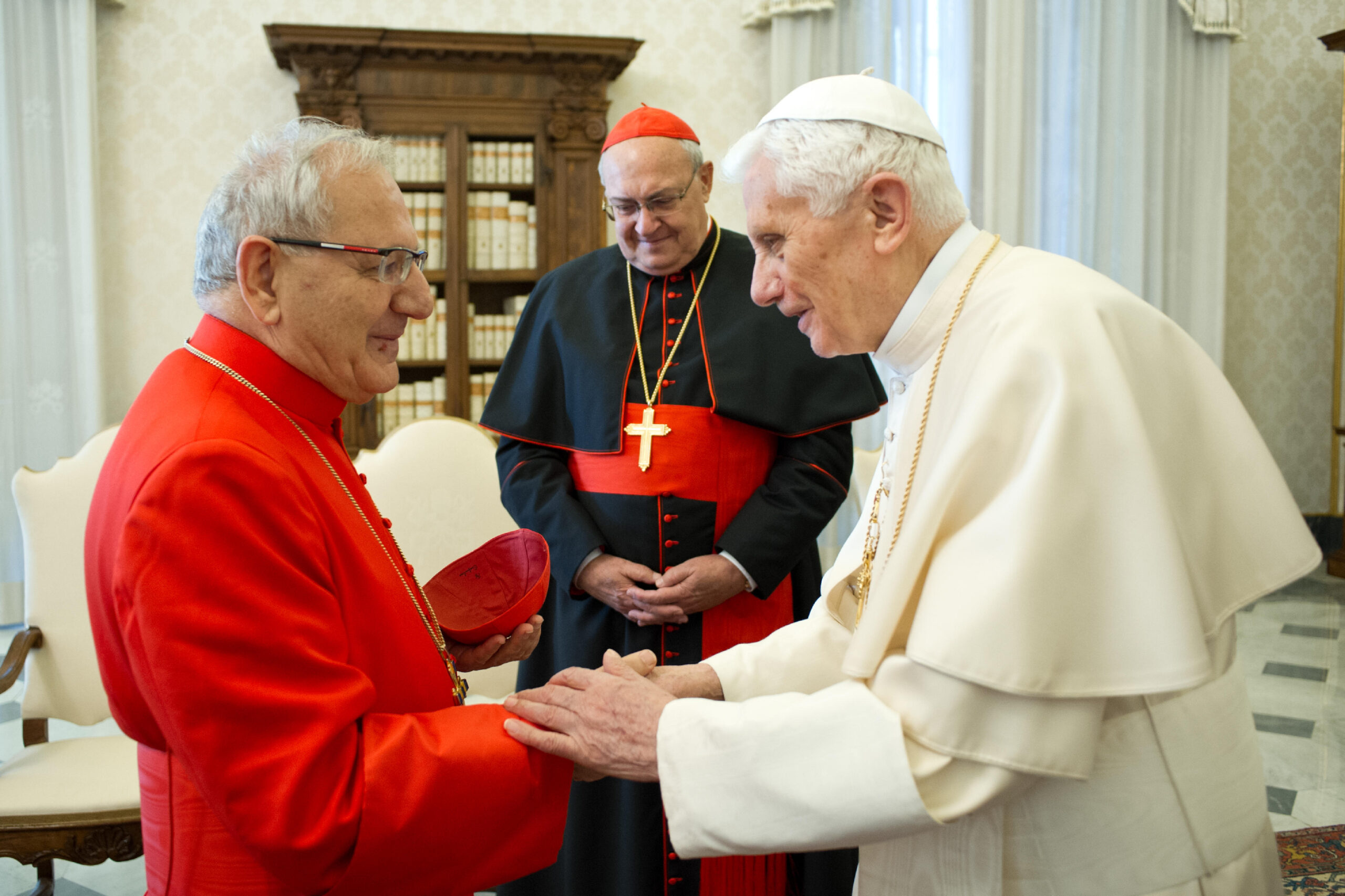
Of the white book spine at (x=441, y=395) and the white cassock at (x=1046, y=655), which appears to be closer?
the white cassock at (x=1046, y=655)

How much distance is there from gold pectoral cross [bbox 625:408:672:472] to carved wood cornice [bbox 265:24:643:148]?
3.65 m

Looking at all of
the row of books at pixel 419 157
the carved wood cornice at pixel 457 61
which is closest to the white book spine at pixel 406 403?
the row of books at pixel 419 157

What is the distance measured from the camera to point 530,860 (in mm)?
1332

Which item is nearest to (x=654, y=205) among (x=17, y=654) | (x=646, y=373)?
(x=646, y=373)

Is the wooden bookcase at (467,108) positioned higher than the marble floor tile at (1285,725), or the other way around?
the wooden bookcase at (467,108)

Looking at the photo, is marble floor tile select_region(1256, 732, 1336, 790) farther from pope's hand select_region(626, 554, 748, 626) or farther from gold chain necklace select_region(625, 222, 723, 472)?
gold chain necklace select_region(625, 222, 723, 472)

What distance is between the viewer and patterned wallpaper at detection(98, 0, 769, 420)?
585 cm

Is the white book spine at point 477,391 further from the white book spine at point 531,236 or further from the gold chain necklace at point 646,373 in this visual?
the gold chain necklace at point 646,373

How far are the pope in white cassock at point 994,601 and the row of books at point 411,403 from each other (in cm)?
465

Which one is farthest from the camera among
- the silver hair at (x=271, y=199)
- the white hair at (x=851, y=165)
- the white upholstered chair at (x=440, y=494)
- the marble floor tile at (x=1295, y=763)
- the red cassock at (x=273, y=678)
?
the marble floor tile at (x=1295, y=763)

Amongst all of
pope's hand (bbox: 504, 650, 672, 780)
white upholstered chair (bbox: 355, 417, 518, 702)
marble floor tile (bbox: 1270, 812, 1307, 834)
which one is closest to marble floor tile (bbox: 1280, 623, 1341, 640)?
marble floor tile (bbox: 1270, 812, 1307, 834)

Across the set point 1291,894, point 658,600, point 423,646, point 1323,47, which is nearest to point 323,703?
point 423,646

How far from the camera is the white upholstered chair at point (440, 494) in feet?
10.7

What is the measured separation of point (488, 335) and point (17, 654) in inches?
139
